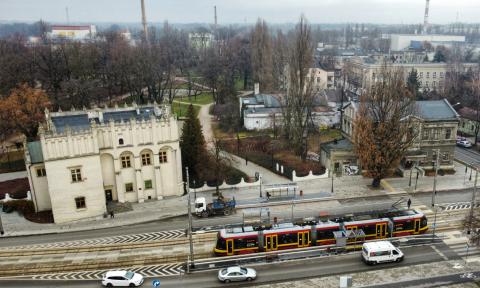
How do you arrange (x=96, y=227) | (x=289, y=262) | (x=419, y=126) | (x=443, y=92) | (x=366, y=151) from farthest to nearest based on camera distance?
(x=443, y=92) → (x=419, y=126) → (x=366, y=151) → (x=96, y=227) → (x=289, y=262)

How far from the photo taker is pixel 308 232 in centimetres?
3894

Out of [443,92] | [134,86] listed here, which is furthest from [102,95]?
[443,92]

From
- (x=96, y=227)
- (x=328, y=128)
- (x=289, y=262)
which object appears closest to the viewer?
(x=289, y=262)

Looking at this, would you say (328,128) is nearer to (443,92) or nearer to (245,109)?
(245,109)

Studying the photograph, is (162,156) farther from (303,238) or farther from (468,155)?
(468,155)

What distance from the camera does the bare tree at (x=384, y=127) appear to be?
51875mm

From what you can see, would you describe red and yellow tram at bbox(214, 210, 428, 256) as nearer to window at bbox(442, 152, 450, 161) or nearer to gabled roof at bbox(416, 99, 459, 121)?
window at bbox(442, 152, 450, 161)

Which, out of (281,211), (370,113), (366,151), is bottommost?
(281,211)

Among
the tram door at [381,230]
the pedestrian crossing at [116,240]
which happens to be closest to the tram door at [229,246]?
the pedestrian crossing at [116,240]

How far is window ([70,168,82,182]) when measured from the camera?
46.4 meters

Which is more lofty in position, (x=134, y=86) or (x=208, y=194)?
(x=134, y=86)

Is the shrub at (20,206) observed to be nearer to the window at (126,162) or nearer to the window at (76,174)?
the window at (76,174)

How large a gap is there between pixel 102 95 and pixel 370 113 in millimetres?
68014

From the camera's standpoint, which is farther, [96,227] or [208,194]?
[208,194]
